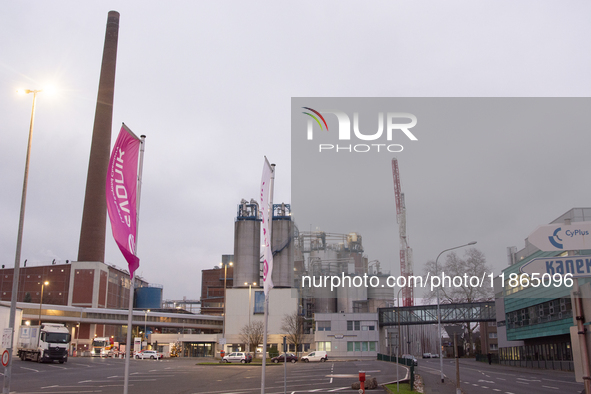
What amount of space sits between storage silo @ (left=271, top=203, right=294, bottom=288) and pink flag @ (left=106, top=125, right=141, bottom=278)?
262 ft

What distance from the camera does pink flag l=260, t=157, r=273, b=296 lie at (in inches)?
646

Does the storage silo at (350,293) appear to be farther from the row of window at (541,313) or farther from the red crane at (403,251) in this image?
the row of window at (541,313)

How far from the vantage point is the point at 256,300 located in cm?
9188

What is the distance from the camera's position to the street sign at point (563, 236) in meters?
5.93

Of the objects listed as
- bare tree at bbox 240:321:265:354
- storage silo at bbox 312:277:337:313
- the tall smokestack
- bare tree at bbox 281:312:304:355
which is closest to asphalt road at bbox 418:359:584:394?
bare tree at bbox 240:321:265:354

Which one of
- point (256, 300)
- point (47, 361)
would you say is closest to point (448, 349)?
point (256, 300)

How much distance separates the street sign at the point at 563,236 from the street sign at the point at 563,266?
0.47 feet

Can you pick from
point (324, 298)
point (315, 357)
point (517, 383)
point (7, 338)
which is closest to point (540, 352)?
point (315, 357)

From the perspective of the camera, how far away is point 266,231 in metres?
16.7

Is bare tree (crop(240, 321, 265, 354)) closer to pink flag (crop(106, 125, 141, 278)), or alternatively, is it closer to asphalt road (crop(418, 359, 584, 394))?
asphalt road (crop(418, 359, 584, 394))

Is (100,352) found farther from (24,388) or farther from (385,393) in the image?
(385,393)

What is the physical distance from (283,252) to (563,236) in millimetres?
89809

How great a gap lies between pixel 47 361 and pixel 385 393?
37.1 m

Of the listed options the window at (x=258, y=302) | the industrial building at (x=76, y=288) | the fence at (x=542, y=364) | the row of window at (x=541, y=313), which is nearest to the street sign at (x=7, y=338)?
the fence at (x=542, y=364)
